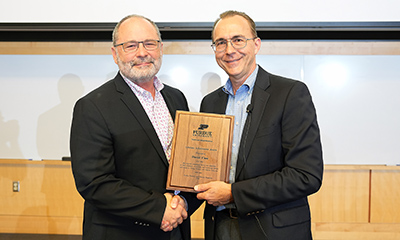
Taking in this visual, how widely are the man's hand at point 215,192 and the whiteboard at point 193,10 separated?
6.09ft

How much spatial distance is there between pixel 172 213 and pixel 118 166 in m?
0.35

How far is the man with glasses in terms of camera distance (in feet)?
5.48

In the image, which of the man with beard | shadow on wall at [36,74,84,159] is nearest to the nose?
the man with beard

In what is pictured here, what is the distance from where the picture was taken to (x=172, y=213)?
1.74 metres

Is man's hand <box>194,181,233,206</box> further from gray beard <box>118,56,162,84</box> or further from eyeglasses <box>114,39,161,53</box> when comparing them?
eyeglasses <box>114,39,161,53</box>

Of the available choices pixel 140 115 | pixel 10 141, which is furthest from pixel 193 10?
pixel 10 141

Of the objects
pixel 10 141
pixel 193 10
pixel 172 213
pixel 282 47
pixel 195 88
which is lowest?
pixel 172 213

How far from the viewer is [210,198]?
65.7 inches

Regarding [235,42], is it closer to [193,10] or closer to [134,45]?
[134,45]

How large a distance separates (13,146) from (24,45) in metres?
1.11

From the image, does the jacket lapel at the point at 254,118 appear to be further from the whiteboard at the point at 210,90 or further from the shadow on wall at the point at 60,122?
the shadow on wall at the point at 60,122

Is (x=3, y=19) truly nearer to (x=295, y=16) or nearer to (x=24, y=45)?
(x=24, y=45)

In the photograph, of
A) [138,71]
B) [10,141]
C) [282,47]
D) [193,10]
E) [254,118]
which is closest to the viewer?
[254,118]

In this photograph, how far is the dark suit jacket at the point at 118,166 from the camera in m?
1.72
